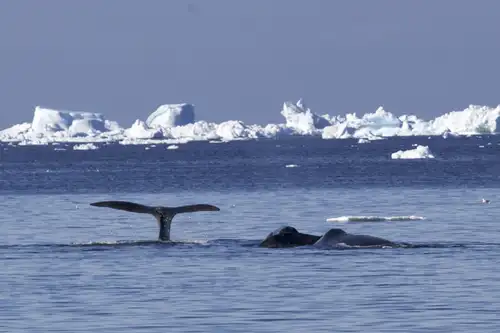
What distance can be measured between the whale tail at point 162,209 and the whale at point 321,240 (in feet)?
6.23

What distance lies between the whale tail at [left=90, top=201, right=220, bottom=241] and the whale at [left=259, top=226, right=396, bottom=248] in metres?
1.90

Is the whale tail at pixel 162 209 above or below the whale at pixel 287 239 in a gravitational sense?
above

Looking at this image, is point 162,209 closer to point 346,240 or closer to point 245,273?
point 346,240

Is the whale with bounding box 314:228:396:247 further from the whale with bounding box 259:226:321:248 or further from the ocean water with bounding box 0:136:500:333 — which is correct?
the ocean water with bounding box 0:136:500:333

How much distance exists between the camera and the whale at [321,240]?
3341 cm

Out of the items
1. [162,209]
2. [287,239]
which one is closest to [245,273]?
[287,239]

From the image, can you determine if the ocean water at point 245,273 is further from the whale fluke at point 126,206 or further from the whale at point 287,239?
the whale fluke at point 126,206

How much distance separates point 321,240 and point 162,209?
374 cm

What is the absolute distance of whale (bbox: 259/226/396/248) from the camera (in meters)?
33.4

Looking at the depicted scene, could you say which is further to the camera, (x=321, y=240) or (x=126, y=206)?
(x=321, y=240)

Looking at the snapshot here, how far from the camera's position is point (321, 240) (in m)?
33.8

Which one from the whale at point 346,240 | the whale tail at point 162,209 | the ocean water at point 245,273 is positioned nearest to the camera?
the ocean water at point 245,273

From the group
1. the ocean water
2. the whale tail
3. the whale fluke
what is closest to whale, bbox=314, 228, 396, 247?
the ocean water

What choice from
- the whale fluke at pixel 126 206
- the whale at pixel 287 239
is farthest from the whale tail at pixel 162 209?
the whale at pixel 287 239
